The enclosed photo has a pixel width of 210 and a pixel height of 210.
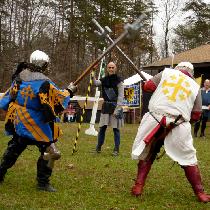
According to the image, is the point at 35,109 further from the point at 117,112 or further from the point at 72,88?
the point at 117,112

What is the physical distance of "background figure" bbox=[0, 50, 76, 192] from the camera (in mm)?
5465

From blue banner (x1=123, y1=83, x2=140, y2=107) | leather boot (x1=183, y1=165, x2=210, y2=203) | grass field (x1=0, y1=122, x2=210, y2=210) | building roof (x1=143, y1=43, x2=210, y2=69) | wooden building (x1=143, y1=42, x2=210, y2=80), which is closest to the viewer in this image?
grass field (x1=0, y1=122, x2=210, y2=210)

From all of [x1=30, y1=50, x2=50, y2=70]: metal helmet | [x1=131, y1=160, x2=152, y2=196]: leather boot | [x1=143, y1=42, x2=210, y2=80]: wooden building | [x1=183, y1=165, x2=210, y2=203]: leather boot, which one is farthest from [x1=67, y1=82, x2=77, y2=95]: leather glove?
[x1=143, y1=42, x2=210, y2=80]: wooden building

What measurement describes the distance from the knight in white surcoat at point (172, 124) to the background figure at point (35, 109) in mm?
989

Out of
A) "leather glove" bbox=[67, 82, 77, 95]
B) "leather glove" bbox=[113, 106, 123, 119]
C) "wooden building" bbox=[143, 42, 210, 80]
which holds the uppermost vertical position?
"wooden building" bbox=[143, 42, 210, 80]

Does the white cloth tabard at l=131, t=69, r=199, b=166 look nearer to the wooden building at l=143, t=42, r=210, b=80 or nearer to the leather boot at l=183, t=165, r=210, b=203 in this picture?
the leather boot at l=183, t=165, r=210, b=203

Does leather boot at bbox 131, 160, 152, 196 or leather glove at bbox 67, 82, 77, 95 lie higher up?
leather glove at bbox 67, 82, 77, 95

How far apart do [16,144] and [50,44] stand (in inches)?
1206

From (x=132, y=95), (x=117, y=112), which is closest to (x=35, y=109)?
(x=117, y=112)

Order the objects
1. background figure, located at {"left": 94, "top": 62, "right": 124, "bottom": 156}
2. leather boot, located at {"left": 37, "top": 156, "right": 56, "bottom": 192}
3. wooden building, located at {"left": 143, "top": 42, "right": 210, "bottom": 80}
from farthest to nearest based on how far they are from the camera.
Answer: wooden building, located at {"left": 143, "top": 42, "right": 210, "bottom": 80} → background figure, located at {"left": 94, "top": 62, "right": 124, "bottom": 156} → leather boot, located at {"left": 37, "top": 156, "right": 56, "bottom": 192}

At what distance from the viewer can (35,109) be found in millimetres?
5535

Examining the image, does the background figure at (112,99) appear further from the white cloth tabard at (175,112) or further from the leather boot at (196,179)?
the leather boot at (196,179)

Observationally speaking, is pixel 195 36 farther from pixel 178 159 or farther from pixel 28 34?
pixel 178 159

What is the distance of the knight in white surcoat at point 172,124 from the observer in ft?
17.7
